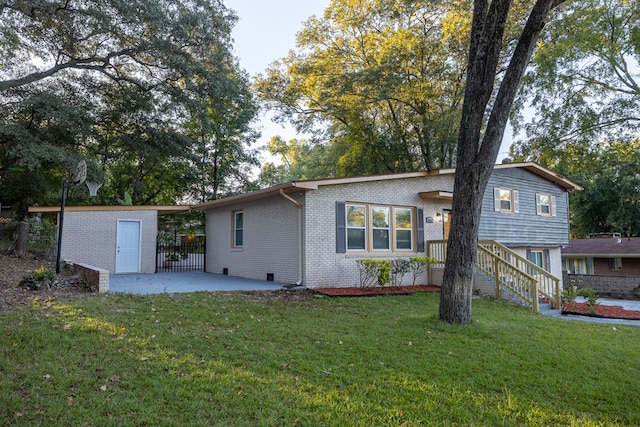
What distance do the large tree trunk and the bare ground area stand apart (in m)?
6.71

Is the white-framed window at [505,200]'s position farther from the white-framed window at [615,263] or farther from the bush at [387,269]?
the white-framed window at [615,263]

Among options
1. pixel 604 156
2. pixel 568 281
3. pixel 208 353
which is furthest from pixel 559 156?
pixel 208 353

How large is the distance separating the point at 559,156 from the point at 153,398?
72.3 feet

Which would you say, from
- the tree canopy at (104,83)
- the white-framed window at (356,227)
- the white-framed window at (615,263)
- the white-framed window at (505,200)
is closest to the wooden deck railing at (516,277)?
the white-framed window at (356,227)

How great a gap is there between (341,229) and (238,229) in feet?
13.7

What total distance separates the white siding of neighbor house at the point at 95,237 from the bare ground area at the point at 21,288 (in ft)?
4.24

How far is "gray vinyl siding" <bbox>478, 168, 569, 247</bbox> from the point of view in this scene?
14.5 metres

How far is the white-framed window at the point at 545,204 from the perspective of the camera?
55.0 ft

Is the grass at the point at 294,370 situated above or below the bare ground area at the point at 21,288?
below

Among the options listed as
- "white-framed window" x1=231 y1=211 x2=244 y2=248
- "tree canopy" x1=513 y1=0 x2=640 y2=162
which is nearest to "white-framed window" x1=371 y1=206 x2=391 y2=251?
"white-framed window" x1=231 y1=211 x2=244 y2=248

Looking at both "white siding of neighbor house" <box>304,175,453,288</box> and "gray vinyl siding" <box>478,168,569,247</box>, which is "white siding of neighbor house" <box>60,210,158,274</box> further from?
"gray vinyl siding" <box>478,168,569,247</box>

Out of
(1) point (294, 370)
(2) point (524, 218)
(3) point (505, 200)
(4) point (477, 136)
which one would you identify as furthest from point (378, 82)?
(1) point (294, 370)

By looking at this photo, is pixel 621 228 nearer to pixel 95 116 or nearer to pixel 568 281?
pixel 568 281

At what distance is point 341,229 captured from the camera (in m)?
10.7
